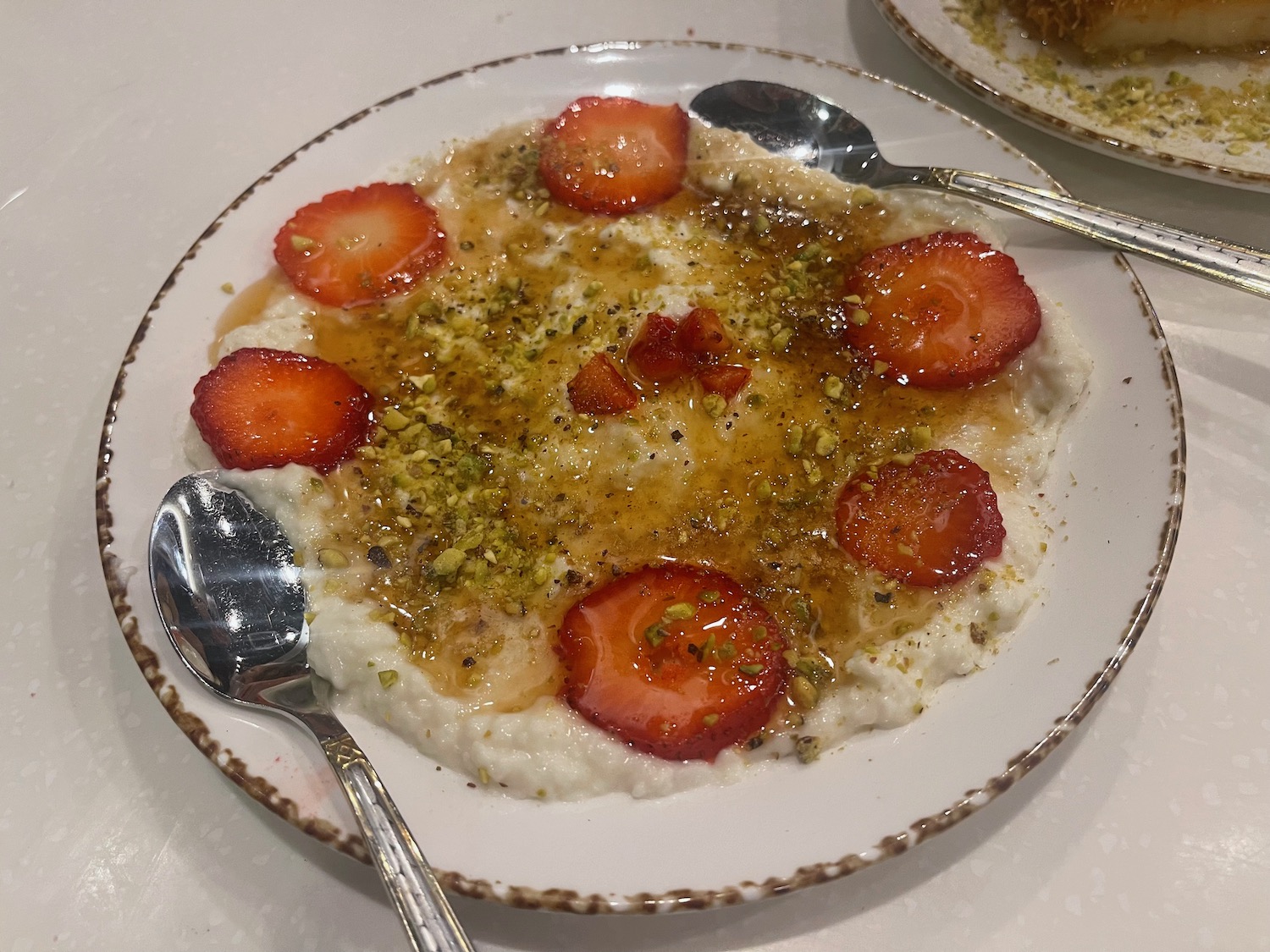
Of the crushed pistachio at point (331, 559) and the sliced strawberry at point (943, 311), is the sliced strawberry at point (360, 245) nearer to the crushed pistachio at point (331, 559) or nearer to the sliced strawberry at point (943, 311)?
the crushed pistachio at point (331, 559)

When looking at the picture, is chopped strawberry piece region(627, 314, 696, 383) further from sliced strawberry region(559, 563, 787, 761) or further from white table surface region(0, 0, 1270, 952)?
white table surface region(0, 0, 1270, 952)

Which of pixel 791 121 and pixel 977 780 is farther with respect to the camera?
pixel 791 121

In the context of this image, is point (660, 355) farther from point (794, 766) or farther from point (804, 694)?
point (794, 766)

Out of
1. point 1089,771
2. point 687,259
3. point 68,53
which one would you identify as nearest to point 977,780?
point 1089,771

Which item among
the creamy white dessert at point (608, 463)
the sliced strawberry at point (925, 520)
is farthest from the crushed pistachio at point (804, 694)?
the sliced strawberry at point (925, 520)

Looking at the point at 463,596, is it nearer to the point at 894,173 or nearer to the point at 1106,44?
the point at 894,173

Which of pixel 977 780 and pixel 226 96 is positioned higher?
pixel 226 96
